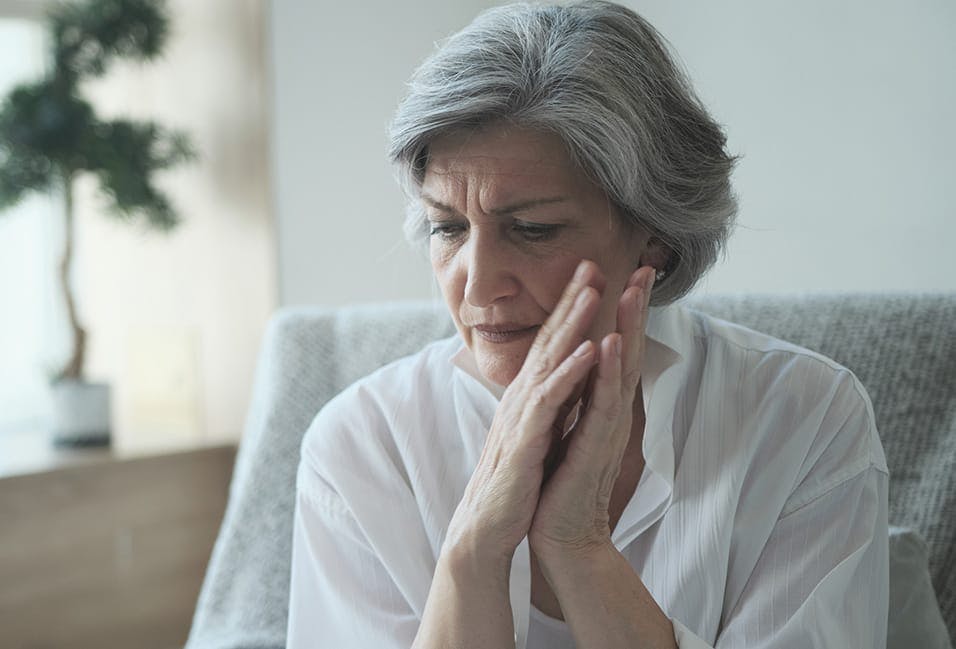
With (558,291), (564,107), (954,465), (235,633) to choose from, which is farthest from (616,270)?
(235,633)

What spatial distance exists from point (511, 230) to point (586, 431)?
0.78 feet

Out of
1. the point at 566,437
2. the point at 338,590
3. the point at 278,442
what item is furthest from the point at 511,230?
the point at 278,442

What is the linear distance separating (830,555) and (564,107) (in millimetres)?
554

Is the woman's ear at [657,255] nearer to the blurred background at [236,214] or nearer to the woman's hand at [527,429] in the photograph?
the woman's hand at [527,429]

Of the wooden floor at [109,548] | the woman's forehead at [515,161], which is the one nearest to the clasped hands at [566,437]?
the woman's forehead at [515,161]

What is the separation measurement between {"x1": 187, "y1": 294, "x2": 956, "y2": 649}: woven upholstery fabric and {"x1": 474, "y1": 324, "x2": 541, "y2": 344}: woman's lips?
47 centimetres

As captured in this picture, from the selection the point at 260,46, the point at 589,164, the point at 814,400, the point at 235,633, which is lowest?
the point at 235,633

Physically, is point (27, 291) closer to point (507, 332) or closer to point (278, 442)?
point (278, 442)

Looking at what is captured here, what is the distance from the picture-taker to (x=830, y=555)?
111cm

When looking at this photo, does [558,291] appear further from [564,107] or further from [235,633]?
[235,633]

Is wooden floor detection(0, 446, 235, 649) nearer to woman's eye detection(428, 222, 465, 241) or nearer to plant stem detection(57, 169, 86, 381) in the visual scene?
plant stem detection(57, 169, 86, 381)

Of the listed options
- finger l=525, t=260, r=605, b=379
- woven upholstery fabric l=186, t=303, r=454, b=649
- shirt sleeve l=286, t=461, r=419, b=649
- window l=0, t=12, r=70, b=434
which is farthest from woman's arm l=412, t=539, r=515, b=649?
window l=0, t=12, r=70, b=434

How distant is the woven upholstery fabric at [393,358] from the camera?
4.63 ft

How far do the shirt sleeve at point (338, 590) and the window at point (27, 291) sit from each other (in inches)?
72.1
